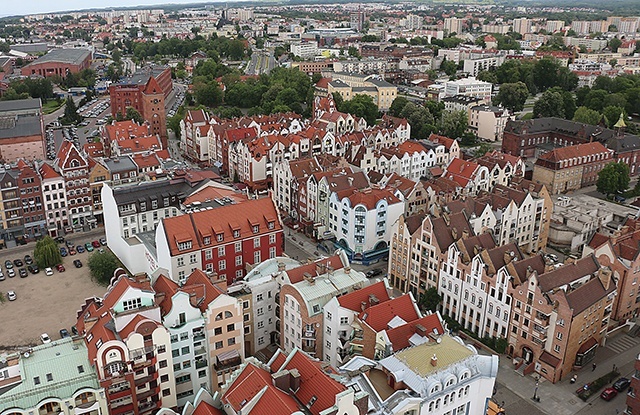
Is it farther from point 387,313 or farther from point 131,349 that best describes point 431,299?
point 131,349

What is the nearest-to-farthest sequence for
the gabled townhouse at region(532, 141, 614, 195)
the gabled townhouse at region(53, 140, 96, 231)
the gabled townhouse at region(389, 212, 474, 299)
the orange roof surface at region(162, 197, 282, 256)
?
the orange roof surface at region(162, 197, 282, 256) → the gabled townhouse at region(389, 212, 474, 299) → the gabled townhouse at region(53, 140, 96, 231) → the gabled townhouse at region(532, 141, 614, 195)

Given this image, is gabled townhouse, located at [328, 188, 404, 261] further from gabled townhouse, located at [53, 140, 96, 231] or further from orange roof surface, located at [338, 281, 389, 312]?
gabled townhouse, located at [53, 140, 96, 231]

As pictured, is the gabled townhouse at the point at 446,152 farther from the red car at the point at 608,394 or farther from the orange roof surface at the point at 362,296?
the red car at the point at 608,394

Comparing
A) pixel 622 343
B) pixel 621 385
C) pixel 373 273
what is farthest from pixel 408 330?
pixel 622 343

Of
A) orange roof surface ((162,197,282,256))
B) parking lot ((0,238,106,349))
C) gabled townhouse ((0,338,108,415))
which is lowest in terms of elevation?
parking lot ((0,238,106,349))

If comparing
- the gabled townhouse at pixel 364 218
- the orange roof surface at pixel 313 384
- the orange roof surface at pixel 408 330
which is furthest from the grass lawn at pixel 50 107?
the orange roof surface at pixel 313 384

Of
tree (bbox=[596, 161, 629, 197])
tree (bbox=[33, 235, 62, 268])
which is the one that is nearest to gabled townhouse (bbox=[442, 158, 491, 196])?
tree (bbox=[596, 161, 629, 197])

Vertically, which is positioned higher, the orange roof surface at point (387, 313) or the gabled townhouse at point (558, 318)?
the orange roof surface at point (387, 313)
